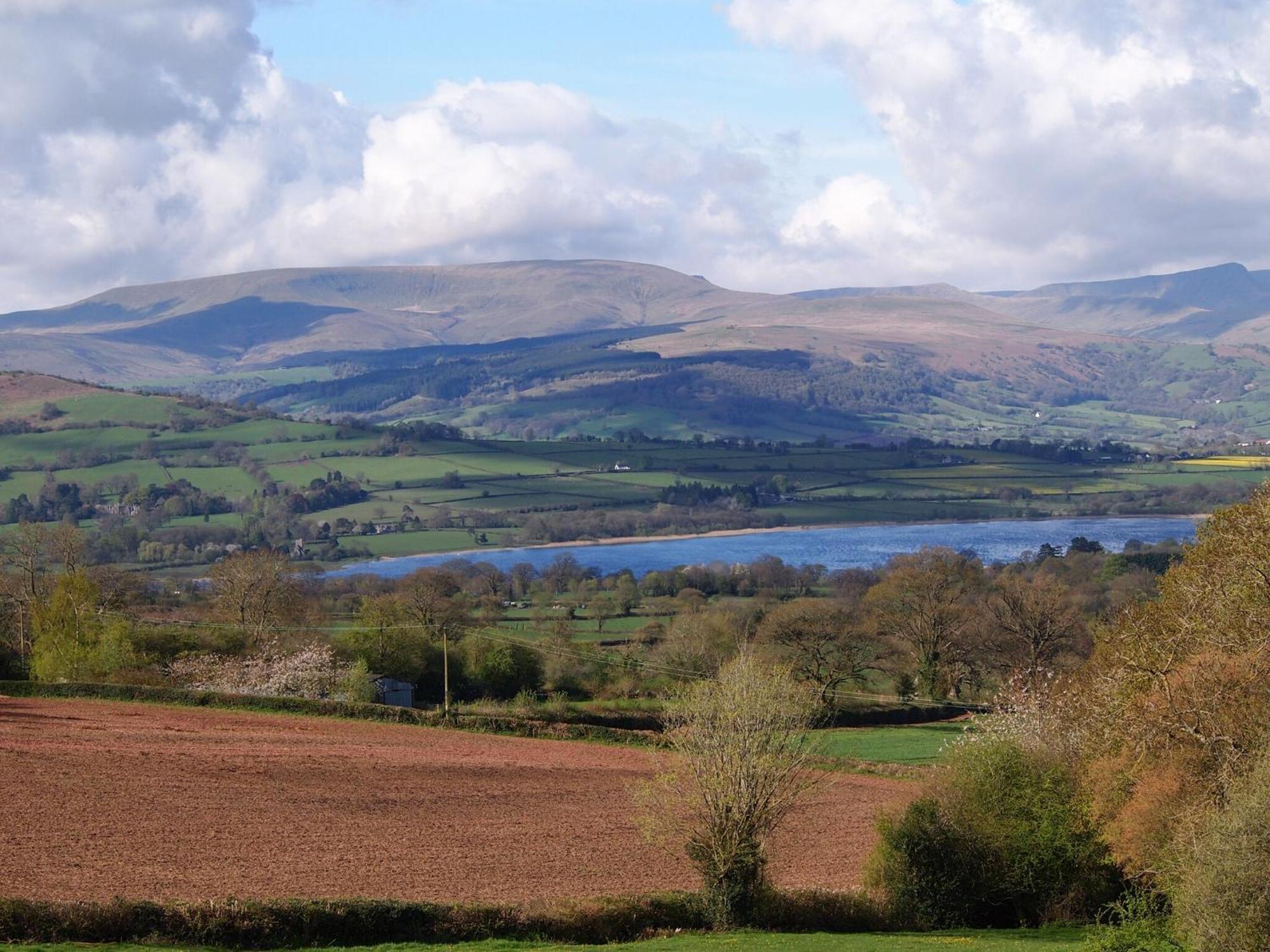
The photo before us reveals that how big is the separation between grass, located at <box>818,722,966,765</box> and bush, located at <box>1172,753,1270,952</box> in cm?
2511

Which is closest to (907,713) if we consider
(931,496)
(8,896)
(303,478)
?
(8,896)

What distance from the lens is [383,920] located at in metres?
24.5

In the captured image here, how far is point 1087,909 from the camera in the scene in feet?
98.1

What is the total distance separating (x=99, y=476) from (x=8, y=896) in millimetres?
144996

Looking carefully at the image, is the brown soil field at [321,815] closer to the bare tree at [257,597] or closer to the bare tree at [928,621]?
the bare tree at [257,597]

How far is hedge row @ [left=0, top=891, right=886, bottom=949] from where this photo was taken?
21734 millimetres

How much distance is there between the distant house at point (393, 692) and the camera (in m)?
57.6

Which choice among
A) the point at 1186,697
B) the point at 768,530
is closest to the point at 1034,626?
the point at 1186,697

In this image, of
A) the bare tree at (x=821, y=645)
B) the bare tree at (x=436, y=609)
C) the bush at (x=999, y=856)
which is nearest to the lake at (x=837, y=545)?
the bare tree at (x=436, y=609)

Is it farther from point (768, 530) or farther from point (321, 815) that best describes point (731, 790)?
point (768, 530)

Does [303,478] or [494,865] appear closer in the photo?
[494,865]

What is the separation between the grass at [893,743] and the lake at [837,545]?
48.4 m

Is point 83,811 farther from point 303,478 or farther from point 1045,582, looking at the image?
point 303,478

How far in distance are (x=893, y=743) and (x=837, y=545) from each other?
78635 mm
